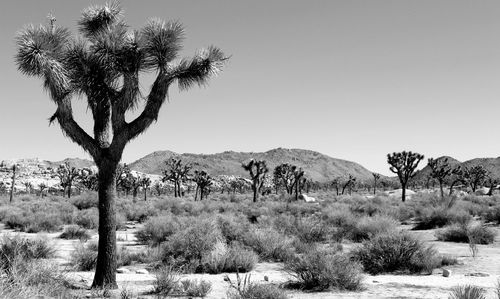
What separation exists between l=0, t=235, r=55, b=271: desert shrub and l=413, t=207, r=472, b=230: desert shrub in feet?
55.6

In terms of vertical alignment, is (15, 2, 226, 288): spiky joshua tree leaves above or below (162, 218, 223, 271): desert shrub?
above

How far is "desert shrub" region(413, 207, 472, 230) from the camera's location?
21.6m

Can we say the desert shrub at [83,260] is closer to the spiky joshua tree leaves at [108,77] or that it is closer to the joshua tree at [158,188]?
the spiky joshua tree leaves at [108,77]

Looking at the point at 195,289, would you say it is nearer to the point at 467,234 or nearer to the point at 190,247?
the point at 190,247

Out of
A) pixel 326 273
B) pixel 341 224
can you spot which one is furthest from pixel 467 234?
pixel 326 273

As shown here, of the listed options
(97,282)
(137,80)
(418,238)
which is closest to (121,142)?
(137,80)

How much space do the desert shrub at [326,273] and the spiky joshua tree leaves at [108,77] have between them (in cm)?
398

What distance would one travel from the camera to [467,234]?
1705 centimetres

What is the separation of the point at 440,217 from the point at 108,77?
59.9 ft

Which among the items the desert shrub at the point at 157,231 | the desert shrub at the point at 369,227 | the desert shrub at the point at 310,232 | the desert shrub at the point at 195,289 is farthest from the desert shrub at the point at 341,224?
the desert shrub at the point at 195,289

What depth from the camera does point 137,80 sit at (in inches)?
392

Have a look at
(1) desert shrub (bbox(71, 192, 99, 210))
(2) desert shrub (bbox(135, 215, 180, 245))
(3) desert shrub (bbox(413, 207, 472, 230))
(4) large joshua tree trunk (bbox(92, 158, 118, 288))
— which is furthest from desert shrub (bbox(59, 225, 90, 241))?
(1) desert shrub (bbox(71, 192, 99, 210))

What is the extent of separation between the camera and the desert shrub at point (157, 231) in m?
17.3

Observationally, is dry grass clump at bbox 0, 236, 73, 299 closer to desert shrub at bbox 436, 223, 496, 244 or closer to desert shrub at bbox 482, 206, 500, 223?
desert shrub at bbox 436, 223, 496, 244
